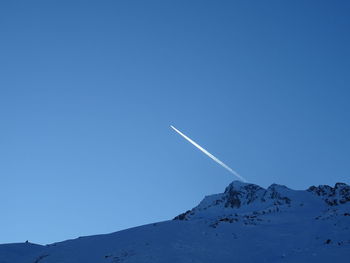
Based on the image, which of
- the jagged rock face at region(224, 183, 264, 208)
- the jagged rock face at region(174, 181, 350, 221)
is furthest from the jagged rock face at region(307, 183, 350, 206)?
the jagged rock face at region(224, 183, 264, 208)

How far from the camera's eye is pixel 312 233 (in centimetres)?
3809

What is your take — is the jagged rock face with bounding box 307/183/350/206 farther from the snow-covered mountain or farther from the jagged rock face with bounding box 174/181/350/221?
the snow-covered mountain

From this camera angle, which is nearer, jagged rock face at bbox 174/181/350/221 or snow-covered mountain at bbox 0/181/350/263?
snow-covered mountain at bbox 0/181/350/263

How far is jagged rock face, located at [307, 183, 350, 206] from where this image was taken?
7144cm

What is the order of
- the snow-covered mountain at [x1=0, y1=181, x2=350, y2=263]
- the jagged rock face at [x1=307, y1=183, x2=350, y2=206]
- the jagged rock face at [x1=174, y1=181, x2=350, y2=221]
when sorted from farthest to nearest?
the jagged rock face at [x1=174, y1=181, x2=350, y2=221] → the jagged rock face at [x1=307, y1=183, x2=350, y2=206] → the snow-covered mountain at [x1=0, y1=181, x2=350, y2=263]

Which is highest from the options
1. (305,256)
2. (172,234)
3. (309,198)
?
(309,198)

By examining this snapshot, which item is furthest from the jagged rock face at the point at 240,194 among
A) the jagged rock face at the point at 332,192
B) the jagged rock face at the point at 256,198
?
the jagged rock face at the point at 332,192

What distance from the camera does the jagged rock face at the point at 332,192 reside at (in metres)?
71.4

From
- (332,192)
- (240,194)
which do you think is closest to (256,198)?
(240,194)

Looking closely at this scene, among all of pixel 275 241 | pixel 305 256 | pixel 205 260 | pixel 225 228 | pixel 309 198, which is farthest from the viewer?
pixel 309 198

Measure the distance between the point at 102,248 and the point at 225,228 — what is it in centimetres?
1453

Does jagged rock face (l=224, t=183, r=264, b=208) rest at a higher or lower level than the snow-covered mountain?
higher

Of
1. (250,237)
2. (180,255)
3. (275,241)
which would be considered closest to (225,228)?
(250,237)

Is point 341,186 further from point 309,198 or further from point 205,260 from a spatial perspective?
point 205,260
